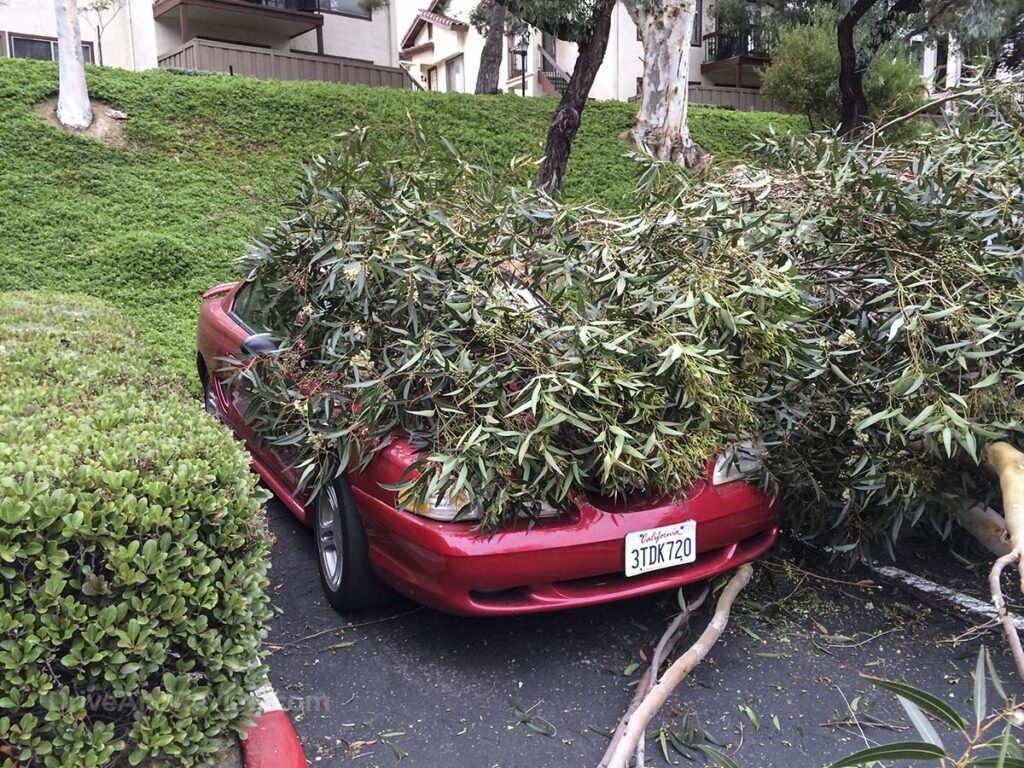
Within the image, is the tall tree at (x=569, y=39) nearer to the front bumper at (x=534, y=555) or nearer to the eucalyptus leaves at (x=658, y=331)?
the eucalyptus leaves at (x=658, y=331)

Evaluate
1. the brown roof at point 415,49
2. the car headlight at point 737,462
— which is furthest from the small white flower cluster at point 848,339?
the brown roof at point 415,49

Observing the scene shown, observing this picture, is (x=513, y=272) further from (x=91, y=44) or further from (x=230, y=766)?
(x=91, y=44)

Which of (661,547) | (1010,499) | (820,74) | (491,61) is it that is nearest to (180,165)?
(491,61)

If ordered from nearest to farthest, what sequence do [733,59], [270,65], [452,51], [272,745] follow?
[272,745]
[270,65]
[733,59]
[452,51]

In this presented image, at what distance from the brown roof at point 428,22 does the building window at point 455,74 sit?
1.16 metres

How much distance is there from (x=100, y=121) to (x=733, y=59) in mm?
20351

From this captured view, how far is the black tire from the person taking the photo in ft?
10.5

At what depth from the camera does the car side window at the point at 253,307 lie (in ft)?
13.4

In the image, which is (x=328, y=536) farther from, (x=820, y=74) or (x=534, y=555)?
(x=820, y=74)

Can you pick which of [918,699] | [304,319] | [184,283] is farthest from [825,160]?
[184,283]

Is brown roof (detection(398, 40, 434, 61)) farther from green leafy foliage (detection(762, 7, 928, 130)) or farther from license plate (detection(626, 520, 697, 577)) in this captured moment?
license plate (detection(626, 520, 697, 577))

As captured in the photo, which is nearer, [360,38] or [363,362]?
[363,362]

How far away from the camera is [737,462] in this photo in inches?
125

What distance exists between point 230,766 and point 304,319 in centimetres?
197
